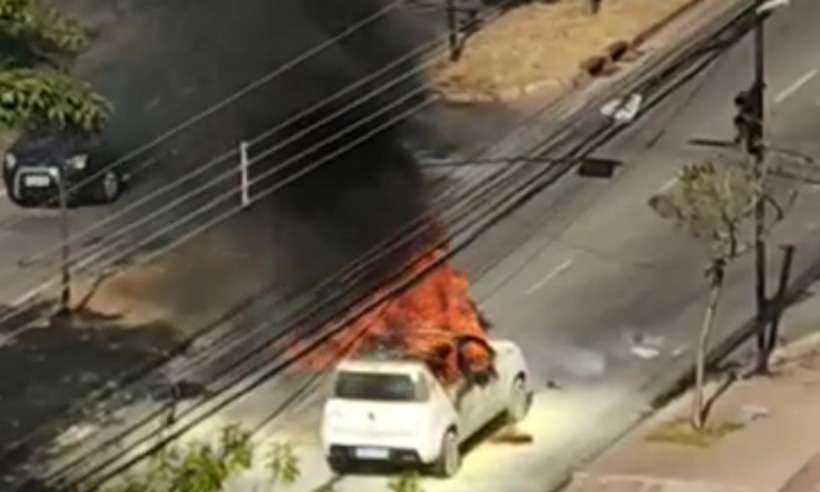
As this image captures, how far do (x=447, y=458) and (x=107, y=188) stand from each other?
36.5 ft

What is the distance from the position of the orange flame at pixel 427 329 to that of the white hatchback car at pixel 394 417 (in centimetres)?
36

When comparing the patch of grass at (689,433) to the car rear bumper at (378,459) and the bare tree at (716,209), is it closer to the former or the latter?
the bare tree at (716,209)

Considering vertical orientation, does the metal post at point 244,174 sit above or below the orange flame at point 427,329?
below

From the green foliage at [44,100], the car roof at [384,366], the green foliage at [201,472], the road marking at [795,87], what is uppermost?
the green foliage at [44,100]

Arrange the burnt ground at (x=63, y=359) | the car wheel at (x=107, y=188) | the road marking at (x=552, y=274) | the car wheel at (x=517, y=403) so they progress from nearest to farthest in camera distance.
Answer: the car wheel at (x=517, y=403) → the burnt ground at (x=63, y=359) → the road marking at (x=552, y=274) → the car wheel at (x=107, y=188)

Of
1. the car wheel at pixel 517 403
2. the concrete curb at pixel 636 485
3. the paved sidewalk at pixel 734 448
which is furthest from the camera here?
the car wheel at pixel 517 403

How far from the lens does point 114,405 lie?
3050 cm

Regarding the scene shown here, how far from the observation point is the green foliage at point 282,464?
2229 cm

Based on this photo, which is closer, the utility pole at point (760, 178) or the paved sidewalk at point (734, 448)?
the paved sidewalk at point (734, 448)

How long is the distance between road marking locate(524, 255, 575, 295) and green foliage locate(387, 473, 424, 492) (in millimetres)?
5981

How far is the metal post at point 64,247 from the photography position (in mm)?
34062

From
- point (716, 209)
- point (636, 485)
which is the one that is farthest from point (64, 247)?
point (636, 485)

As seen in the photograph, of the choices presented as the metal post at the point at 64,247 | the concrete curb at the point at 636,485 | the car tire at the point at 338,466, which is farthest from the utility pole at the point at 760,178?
the metal post at the point at 64,247

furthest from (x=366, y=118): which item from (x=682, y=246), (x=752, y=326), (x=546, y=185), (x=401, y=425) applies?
(x=401, y=425)
